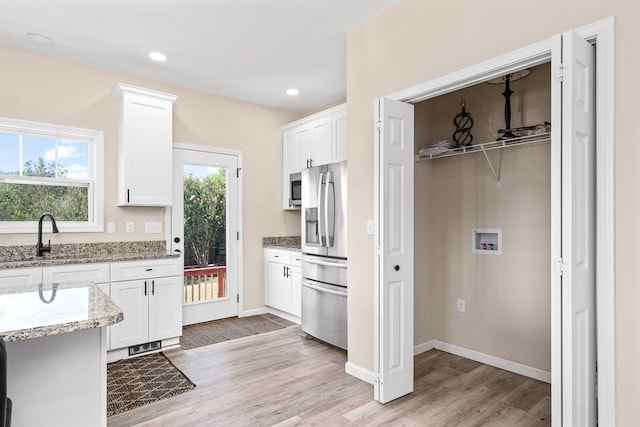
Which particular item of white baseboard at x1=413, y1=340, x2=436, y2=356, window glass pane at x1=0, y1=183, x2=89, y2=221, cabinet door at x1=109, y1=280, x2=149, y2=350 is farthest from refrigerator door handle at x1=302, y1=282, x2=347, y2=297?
window glass pane at x1=0, y1=183, x2=89, y2=221

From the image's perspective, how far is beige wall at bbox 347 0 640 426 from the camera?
5.29 feet

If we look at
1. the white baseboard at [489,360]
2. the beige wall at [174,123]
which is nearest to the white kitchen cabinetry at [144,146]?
the beige wall at [174,123]

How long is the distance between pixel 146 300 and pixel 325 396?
1.95 m

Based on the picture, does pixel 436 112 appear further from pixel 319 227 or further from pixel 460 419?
pixel 460 419

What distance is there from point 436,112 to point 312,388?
8.85 ft

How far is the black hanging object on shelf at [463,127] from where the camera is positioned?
10.8ft

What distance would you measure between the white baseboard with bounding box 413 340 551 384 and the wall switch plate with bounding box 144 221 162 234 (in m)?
2.95

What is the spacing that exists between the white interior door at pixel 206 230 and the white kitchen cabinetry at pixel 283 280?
0.42m

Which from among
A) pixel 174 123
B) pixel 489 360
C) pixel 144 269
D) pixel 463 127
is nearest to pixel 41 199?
pixel 144 269

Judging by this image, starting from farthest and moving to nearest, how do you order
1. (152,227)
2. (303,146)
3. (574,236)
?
(303,146) < (152,227) < (574,236)

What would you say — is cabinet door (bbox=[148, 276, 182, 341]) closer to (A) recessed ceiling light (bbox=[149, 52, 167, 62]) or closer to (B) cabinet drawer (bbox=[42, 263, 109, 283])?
(B) cabinet drawer (bbox=[42, 263, 109, 283])

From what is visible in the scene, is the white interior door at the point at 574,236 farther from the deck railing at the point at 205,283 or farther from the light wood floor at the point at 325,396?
the deck railing at the point at 205,283

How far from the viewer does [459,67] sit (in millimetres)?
2254

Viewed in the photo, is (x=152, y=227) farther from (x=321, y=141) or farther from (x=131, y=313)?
(x=321, y=141)
